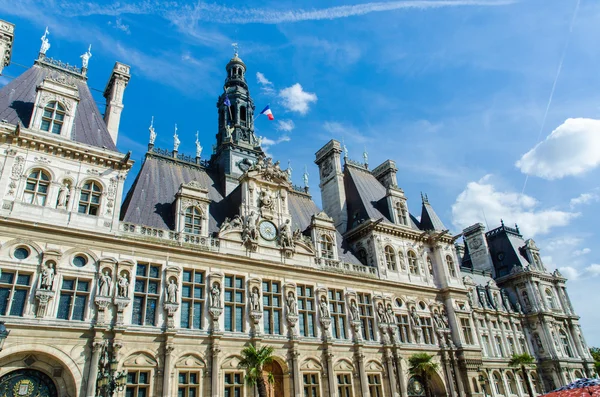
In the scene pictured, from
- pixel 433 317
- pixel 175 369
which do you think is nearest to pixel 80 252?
pixel 175 369

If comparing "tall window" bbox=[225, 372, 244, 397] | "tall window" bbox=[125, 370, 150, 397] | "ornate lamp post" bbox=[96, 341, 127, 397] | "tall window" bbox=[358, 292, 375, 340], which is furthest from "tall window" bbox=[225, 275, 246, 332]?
"tall window" bbox=[358, 292, 375, 340]

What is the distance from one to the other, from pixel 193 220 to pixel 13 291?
35.7 ft

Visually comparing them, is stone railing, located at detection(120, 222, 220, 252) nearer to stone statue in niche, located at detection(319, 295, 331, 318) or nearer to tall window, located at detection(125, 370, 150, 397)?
tall window, located at detection(125, 370, 150, 397)

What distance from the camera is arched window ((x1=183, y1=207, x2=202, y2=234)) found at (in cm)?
2894

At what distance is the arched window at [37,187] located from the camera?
2380 centimetres

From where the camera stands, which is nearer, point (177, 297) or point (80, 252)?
point (80, 252)

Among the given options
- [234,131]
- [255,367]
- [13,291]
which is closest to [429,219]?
[234,131]

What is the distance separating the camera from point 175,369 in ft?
78.6

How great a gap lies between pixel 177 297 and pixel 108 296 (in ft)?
12.4

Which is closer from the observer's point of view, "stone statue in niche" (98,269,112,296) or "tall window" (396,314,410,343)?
"stone statue in niche" (98,269,112,296)

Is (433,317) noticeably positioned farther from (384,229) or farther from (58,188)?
(58,188)

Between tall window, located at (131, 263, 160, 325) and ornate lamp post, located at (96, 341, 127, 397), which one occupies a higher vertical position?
tall window, located at (131, 263, 160, 325)

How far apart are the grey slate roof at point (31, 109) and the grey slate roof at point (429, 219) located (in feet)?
95.2

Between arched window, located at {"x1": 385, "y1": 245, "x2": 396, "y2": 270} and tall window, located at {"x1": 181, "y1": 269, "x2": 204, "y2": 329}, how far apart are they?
17065 mm
